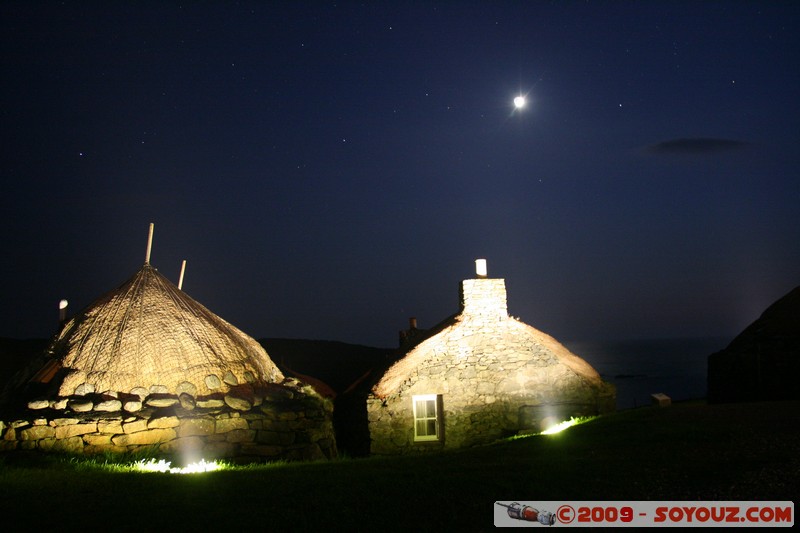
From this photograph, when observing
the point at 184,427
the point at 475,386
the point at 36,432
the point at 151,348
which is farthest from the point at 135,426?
the point at 475,386

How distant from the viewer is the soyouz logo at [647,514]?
22.2 feet

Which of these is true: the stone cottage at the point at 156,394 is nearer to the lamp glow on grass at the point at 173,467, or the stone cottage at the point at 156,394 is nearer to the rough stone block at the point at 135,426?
the rough stone block at the point at 135,426

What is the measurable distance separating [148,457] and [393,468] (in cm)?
472

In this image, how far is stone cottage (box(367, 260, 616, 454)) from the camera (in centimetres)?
1647

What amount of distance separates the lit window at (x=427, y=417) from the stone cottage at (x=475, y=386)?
0.03 metres

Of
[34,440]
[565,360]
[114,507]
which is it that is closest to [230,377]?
[34,440]

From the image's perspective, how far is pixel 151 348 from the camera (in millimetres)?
13125

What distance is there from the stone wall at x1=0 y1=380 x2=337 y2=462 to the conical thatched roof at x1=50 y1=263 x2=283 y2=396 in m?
0.40

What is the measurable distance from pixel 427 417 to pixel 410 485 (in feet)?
28.2

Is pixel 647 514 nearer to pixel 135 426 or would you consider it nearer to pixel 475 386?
pixel 135 426

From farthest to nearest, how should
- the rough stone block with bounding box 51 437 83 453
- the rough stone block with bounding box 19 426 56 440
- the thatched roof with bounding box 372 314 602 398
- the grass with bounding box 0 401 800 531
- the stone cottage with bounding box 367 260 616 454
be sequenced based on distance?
the thatched roof with bounding box 372 314 602 398 → the stone cottage with bounding box 367 260 616 454 → the rough stone block with bounding box 51 437 83 453 → the rough stone block with bounding box 19 426 56 440 → the grass with bounding box 0 401 800 531

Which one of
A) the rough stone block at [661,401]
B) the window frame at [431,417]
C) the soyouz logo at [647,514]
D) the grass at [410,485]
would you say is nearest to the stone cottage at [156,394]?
the grass at [410,485]

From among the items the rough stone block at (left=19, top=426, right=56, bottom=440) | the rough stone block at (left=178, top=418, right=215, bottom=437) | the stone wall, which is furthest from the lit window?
the rough stone block at (left=19, top=426, right=56, bottom=440)

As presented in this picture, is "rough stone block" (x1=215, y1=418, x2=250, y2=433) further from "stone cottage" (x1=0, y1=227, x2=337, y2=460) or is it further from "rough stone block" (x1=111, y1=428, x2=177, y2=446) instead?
"rough stone block" (x1=111, y1=428, x2=177, y2=446)
